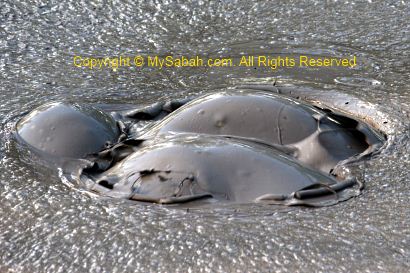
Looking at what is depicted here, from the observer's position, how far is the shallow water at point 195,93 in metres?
1.89

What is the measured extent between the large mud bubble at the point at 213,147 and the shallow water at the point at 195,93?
0.23 feet

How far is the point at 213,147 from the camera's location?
2311mm

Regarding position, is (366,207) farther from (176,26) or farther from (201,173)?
(176,26)

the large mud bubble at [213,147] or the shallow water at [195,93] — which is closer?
the shallow water at [195,93]

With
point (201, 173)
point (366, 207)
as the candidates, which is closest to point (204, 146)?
point (201, 173)

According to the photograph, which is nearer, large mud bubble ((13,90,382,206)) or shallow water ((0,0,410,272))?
shallow water ((0,0,410,272))

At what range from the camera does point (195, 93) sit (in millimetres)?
2986

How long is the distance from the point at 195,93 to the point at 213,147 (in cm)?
71

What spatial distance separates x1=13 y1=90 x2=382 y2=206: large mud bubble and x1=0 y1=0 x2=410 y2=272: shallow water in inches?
2.8

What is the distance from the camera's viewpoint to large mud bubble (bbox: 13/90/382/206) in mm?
2189

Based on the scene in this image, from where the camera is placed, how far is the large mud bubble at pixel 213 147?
2189 millimetres

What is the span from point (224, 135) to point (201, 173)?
0.32 meters

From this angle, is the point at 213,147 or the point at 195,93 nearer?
the point at 213,147

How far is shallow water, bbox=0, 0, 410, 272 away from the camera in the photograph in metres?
1.89
